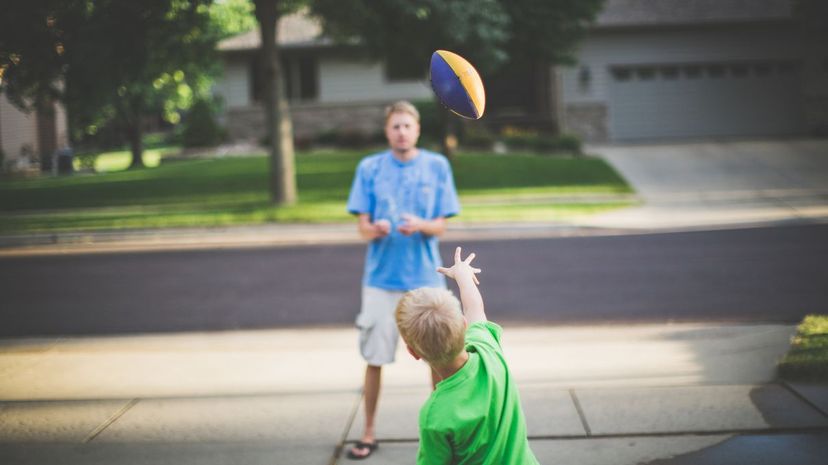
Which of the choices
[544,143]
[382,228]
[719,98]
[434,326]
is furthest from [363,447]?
[719,98]

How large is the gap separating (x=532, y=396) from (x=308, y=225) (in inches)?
380

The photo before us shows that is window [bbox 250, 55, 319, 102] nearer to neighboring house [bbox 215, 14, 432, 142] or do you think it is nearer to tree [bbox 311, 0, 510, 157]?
neighboring house [bbox 215, 14, 432, 142]

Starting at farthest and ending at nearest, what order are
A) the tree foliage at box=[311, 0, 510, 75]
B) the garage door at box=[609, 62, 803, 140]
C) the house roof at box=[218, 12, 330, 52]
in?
the house roof at box=[218, 12, 330, 52], the garage door at box=[609, 62, 803, 140], the tree foliage at box=[311, 0, 510, 75]

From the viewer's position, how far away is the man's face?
468 cm

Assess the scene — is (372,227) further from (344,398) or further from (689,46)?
(689,46)

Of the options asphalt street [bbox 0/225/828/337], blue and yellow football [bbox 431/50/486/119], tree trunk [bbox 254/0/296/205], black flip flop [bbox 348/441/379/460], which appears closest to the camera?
blue and yellow football [bbox 431/50/486/119]

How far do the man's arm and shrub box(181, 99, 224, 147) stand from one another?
25.7 meters

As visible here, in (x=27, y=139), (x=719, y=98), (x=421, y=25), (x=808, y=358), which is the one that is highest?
(x=421, y=25)

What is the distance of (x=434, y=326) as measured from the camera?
2.70 meters

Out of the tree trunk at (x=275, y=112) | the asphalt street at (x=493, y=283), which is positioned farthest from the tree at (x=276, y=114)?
the asphalt street at (x=493, y=283)

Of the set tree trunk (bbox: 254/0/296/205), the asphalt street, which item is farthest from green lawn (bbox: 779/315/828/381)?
tree trunk (bbox: 254/0/296/205)

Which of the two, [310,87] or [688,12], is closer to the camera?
[688,12]

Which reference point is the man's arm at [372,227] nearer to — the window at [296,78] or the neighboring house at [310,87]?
the neighboring house at [310,87]

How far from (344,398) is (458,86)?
246 centimetres
